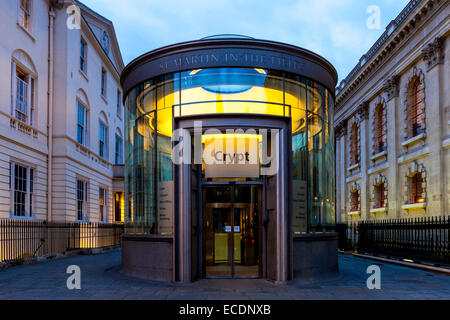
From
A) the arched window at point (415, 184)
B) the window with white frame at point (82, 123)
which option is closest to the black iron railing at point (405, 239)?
the arched window at point (415, 184)

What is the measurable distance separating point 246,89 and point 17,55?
12.8 metres

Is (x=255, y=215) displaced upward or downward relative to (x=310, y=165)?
downward

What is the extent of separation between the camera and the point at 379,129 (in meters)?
32.5

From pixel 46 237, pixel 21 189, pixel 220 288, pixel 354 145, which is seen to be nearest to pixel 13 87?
pixel 21 189

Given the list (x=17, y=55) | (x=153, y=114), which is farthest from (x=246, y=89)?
(x=17, y=55)

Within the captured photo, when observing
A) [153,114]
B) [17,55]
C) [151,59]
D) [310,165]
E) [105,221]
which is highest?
[17,55]

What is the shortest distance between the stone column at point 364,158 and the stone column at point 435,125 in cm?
1009

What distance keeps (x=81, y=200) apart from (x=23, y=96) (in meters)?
7.80
